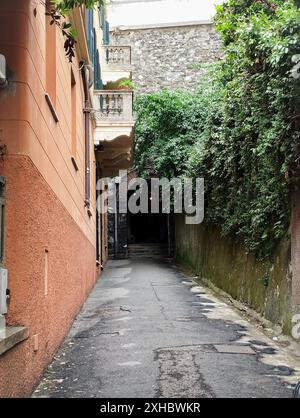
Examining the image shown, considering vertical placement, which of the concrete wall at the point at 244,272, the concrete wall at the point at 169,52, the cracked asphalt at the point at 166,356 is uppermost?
the concrete wall at the point at 169,52

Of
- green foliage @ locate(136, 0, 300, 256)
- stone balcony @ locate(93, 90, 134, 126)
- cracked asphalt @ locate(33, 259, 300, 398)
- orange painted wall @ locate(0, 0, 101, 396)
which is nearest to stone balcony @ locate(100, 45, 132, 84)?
stone balcony @ locate(93, 90, 134, 126)

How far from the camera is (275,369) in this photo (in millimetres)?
6227

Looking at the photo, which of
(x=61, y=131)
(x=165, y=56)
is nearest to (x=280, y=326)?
(x=61, y=131)

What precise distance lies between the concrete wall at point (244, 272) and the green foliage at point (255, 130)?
1.33 feet

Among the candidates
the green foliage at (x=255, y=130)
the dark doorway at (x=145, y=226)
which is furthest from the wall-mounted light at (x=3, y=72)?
the dark doorway at (x=145, y=226)

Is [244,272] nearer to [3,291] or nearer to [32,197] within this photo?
[32,197]

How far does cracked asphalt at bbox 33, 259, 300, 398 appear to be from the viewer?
5352 millimetres

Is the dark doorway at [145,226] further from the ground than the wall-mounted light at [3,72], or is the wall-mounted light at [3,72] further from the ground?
the wall-mounted light at [3,72]

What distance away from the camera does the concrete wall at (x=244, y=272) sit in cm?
812

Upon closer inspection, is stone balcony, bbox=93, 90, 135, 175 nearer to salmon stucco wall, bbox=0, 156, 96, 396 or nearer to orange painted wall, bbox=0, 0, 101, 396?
orange painted wall, bbox=0, 0, 101, 396

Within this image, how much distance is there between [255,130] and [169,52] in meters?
18.5

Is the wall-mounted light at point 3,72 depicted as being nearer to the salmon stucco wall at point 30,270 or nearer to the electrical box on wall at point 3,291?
the salmon stucco wall at point 30,270

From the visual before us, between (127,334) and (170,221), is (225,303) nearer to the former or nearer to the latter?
(127,334)

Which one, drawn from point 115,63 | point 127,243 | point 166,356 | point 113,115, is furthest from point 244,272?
point 127,243
